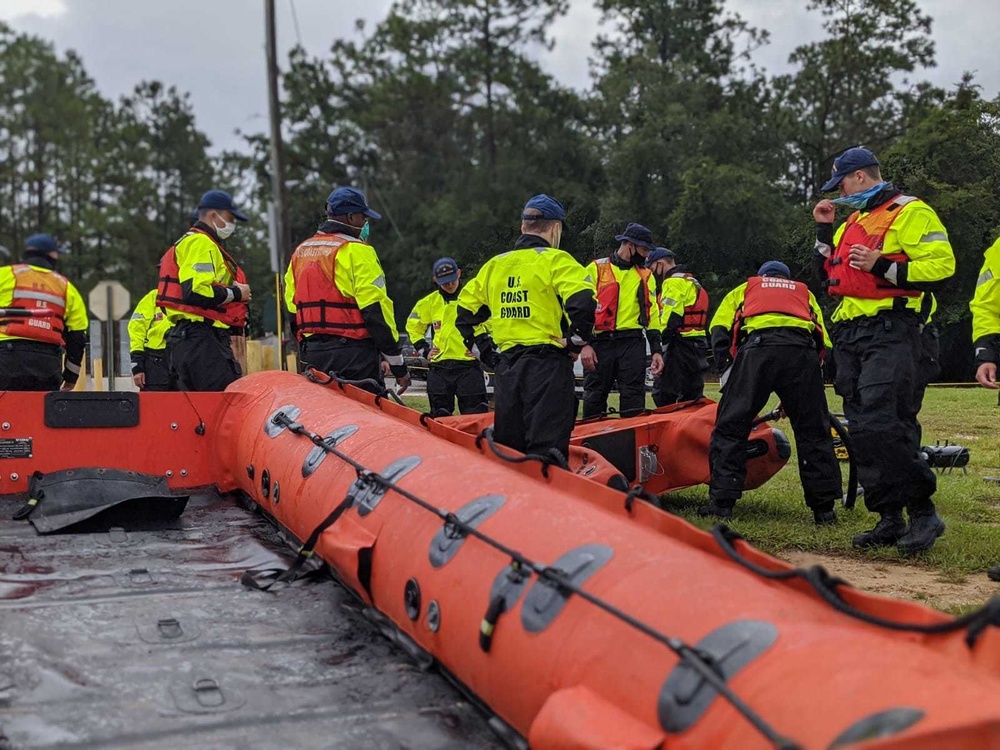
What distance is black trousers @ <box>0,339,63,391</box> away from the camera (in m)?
7.14

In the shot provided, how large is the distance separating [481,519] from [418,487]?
53 cm

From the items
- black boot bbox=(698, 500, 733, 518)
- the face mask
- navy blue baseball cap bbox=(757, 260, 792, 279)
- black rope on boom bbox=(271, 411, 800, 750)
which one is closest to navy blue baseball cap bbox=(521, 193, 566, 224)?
navy blue baseball cap bbox=(757, 260, 792, 279)

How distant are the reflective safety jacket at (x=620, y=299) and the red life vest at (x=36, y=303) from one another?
4104 mm

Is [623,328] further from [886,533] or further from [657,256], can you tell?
[886,533]

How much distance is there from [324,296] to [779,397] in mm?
2735

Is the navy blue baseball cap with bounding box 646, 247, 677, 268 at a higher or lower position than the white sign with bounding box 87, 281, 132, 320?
higher

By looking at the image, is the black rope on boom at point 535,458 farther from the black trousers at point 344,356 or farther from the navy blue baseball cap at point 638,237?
the navy blue baseball cap at point 638,237

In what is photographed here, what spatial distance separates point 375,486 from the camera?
4145 mm

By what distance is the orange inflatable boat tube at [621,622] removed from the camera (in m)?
2.10

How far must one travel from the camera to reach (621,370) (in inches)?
Answer: 371

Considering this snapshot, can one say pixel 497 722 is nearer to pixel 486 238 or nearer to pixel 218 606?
pixel 218 606

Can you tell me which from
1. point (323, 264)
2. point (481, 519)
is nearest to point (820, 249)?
point (323, 264)

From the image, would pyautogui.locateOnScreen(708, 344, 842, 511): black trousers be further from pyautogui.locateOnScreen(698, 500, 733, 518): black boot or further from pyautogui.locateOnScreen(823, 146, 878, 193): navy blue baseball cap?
pyautogui.locateOnScreen(823, 146, 878, 193): navy blue baseball cap

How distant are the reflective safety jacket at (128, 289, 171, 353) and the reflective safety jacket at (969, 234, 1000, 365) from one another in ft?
21.0
